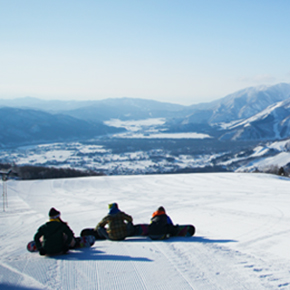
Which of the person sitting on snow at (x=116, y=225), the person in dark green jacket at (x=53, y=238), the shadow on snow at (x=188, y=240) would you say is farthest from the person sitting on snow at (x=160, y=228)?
the person in dark green jacket at (x=53, y=238)

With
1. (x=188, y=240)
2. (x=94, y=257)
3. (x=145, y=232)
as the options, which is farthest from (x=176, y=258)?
(x=145, y=232)

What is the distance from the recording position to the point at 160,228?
6.02 m

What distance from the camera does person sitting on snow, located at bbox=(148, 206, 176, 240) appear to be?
6004mm

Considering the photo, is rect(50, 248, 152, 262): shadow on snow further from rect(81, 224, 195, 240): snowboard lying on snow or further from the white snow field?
rect(81, 224, 195, 240): snowboard lying on snow

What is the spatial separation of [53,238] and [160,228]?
2.19 metres

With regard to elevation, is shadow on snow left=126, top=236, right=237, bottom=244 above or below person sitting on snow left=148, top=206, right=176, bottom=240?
below

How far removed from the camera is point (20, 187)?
2033cm

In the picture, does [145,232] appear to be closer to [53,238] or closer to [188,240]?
[188,240]

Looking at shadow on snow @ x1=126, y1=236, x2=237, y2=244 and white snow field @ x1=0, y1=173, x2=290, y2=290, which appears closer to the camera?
white snow field @ x1=0, y1=173, x2=290, y2=290

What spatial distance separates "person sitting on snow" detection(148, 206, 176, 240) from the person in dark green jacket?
1.69 m

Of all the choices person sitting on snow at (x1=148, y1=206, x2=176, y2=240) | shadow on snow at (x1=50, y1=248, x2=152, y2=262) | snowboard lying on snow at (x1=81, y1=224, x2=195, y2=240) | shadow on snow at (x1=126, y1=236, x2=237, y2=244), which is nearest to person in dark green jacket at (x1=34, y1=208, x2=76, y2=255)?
shadow on snow at (x1=50, y1=248, x2=152, y2=262)

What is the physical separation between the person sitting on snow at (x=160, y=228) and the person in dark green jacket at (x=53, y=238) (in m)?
1.69

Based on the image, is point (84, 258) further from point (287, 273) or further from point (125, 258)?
point (287, 273)

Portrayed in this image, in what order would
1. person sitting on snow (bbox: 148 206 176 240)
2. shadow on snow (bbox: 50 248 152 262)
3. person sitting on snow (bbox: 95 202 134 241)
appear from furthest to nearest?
person sitting on snow (bbox: 95 202 134 241)
person sitting on snow (bbox: 148 206 176 240)
shadow on snow (bbox: 50 248 152 262)
